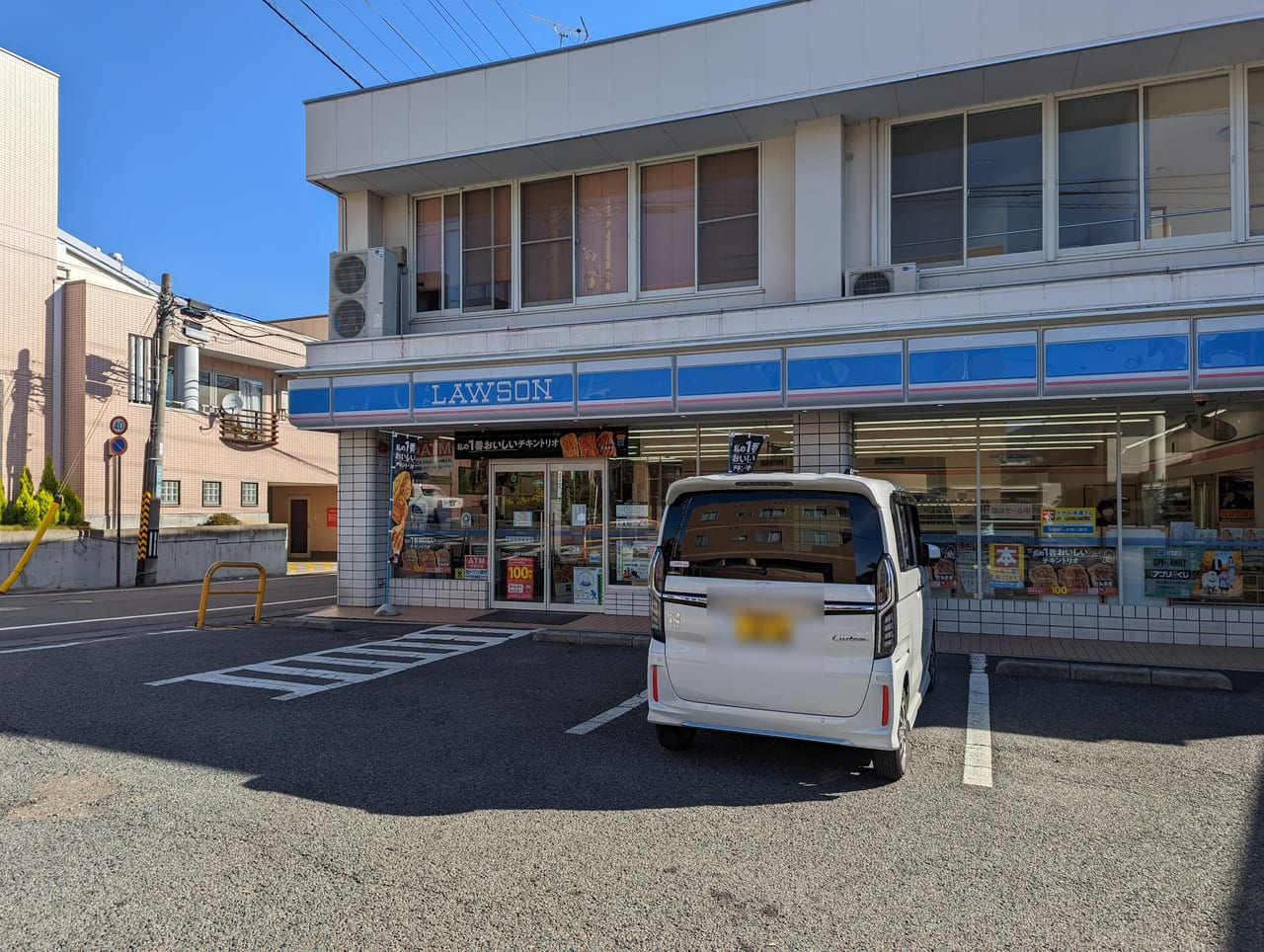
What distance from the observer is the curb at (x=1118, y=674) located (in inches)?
320

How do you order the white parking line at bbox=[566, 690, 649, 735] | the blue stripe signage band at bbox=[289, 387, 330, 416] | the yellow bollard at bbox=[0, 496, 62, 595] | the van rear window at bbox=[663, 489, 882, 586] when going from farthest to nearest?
1. the yellow bollard at bbox=[0, 496, 62, 595]
2. the blue stripe signage band at bbox=[289, 387, 330, 416]
3. the white parking line at bbox=[566, 690, 649, 735]
4. the van rear window at bbox=[663, 489, 882, 586]

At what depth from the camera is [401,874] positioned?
4.02m

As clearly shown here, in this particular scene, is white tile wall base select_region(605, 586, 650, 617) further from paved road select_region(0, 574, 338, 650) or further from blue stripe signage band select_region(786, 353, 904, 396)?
paved road select_region(0, 574, 338, 650)

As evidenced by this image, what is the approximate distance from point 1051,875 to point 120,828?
15.9 feet

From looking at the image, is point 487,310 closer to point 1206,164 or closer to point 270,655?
point 270,655

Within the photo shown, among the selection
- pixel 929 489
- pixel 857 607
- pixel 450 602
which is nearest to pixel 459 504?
pixel 450 602

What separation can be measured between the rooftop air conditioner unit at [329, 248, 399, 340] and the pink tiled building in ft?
40.2

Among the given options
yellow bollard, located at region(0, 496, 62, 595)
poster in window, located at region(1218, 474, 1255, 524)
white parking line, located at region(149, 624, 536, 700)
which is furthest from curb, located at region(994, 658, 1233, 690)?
yellow bollard, located at region(0, 496, 62, 595)

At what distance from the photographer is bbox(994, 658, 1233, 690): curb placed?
26.7ft

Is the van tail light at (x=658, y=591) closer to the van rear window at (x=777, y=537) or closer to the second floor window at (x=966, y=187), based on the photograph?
the van rear window at (x=777, y=537)

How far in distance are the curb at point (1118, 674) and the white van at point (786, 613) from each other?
3.54 m

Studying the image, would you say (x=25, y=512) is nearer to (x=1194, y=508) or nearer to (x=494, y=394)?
(x=494, y=394)

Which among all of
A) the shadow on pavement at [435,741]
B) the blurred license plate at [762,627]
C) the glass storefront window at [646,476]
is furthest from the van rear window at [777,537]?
the glass storefront window at [646,476]

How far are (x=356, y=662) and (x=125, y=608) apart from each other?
8.78 m
